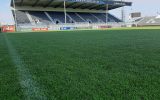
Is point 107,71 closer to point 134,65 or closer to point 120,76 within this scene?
point 120,76

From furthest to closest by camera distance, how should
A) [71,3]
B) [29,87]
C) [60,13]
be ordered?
[60,13] → [71,3] → [29,87]

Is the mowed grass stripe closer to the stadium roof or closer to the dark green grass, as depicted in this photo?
the dark green grass

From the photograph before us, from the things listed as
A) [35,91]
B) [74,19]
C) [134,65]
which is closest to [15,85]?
[35,91]

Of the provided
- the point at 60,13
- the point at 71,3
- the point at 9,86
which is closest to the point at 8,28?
the point at 71,3

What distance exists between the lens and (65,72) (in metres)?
2.93

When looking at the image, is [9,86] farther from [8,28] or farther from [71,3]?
[71,3]

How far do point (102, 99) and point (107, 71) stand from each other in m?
1.14

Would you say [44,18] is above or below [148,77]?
above

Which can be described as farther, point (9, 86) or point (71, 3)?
point (71, 3)

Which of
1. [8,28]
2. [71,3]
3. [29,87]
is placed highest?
[71,3]

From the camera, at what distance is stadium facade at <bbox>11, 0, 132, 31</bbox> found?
32.6 meters

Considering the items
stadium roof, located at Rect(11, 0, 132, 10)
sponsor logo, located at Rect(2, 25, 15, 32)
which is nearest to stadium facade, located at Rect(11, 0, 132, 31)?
stadium roof, located at Rect(11, 0, 132, 10)

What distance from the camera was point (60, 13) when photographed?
41.0 m

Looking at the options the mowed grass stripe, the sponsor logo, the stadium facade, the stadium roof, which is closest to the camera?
the mowed grass stripe
